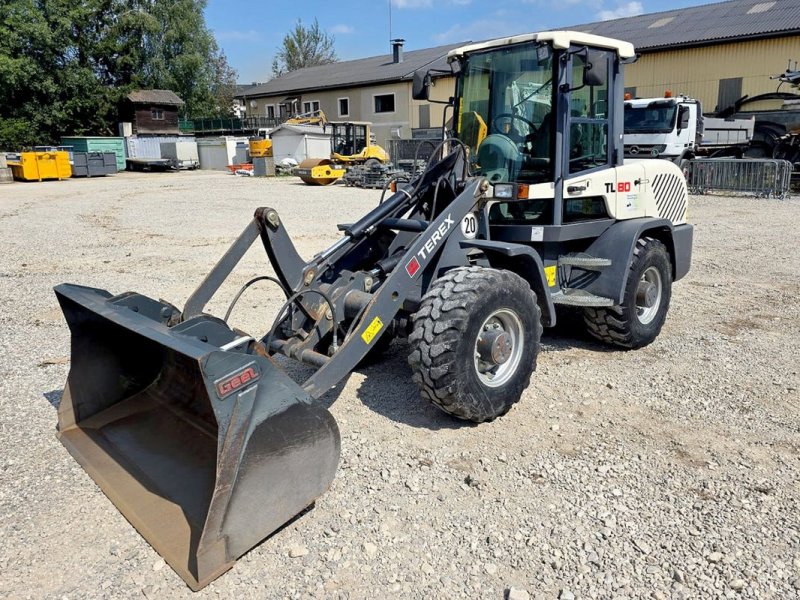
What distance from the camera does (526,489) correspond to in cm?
346

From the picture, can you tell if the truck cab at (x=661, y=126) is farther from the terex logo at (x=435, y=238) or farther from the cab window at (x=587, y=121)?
the terex logo at (x=435, y=238)

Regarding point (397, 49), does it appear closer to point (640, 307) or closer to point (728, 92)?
point (728, 92)

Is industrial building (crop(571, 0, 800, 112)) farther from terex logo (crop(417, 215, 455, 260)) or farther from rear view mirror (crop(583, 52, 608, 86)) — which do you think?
terex logo (crop(417, 215, 455, 260))

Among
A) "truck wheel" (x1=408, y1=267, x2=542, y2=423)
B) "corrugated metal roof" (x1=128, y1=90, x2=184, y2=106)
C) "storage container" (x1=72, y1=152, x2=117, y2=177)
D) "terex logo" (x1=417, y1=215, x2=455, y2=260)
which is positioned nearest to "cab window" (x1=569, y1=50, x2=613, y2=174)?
"terex logo" (x1=417, y1=215, x2=455, y2=260)

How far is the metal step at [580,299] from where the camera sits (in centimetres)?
497

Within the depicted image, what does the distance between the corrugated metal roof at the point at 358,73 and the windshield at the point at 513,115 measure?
106ft

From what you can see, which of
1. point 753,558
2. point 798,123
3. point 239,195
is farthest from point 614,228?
point 798,123

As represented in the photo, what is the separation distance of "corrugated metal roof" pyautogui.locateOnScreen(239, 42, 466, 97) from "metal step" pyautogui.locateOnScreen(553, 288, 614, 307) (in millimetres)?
32873

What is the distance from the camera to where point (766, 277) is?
8.34m

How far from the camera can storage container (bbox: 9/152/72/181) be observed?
29.1 metres

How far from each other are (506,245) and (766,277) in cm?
568

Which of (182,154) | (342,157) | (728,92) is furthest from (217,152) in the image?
(728,92)

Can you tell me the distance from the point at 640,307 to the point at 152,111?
48.7 metres

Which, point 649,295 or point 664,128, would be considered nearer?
point 649,295
